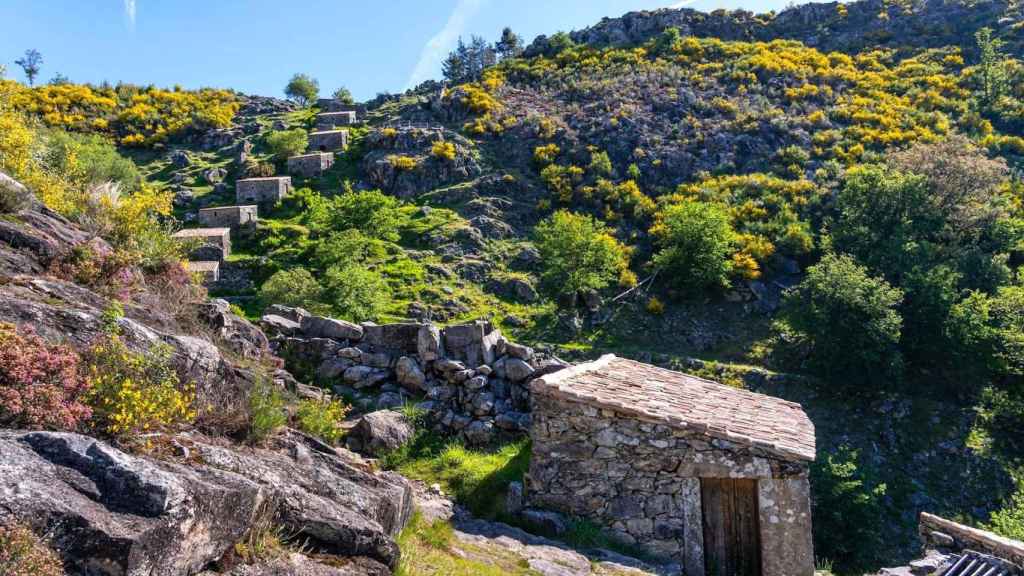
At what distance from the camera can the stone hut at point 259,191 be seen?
34688 millimetres

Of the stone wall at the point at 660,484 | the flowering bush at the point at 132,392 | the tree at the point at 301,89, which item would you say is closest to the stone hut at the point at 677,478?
the stone wall at the point at 660,484

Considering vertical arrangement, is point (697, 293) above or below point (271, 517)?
below

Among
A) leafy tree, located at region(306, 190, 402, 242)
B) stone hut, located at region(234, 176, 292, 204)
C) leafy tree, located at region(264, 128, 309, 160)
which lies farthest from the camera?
leafy tree, located at region(264, 128, 309, 160)

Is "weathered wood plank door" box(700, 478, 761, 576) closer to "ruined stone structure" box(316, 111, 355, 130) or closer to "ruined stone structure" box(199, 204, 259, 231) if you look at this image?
"ruined stone structure" box(199, 204, 259, 231)

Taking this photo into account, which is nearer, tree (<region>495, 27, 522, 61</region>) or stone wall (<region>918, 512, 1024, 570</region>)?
stone wall (<region>918, 512, 1024, 570</region>)

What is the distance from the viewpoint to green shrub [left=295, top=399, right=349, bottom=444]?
8172 mm

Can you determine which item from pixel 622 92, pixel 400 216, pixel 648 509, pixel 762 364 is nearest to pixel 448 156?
pixel 400 216

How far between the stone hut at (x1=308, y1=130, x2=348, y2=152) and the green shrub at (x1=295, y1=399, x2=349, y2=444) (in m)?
37.2

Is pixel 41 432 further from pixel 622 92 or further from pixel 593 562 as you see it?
pixel 622 92

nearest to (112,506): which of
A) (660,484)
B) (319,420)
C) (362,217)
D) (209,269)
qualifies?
(319,420)

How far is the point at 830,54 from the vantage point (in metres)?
49.8

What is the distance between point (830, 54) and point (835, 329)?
38.8 m

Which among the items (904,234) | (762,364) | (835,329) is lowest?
(762,364)

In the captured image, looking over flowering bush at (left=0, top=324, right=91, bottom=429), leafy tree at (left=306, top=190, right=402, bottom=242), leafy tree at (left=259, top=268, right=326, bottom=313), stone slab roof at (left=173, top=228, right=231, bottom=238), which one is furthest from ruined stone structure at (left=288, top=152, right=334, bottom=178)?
flowering bush at (left=0, top=324, right=91, bottom=429)
